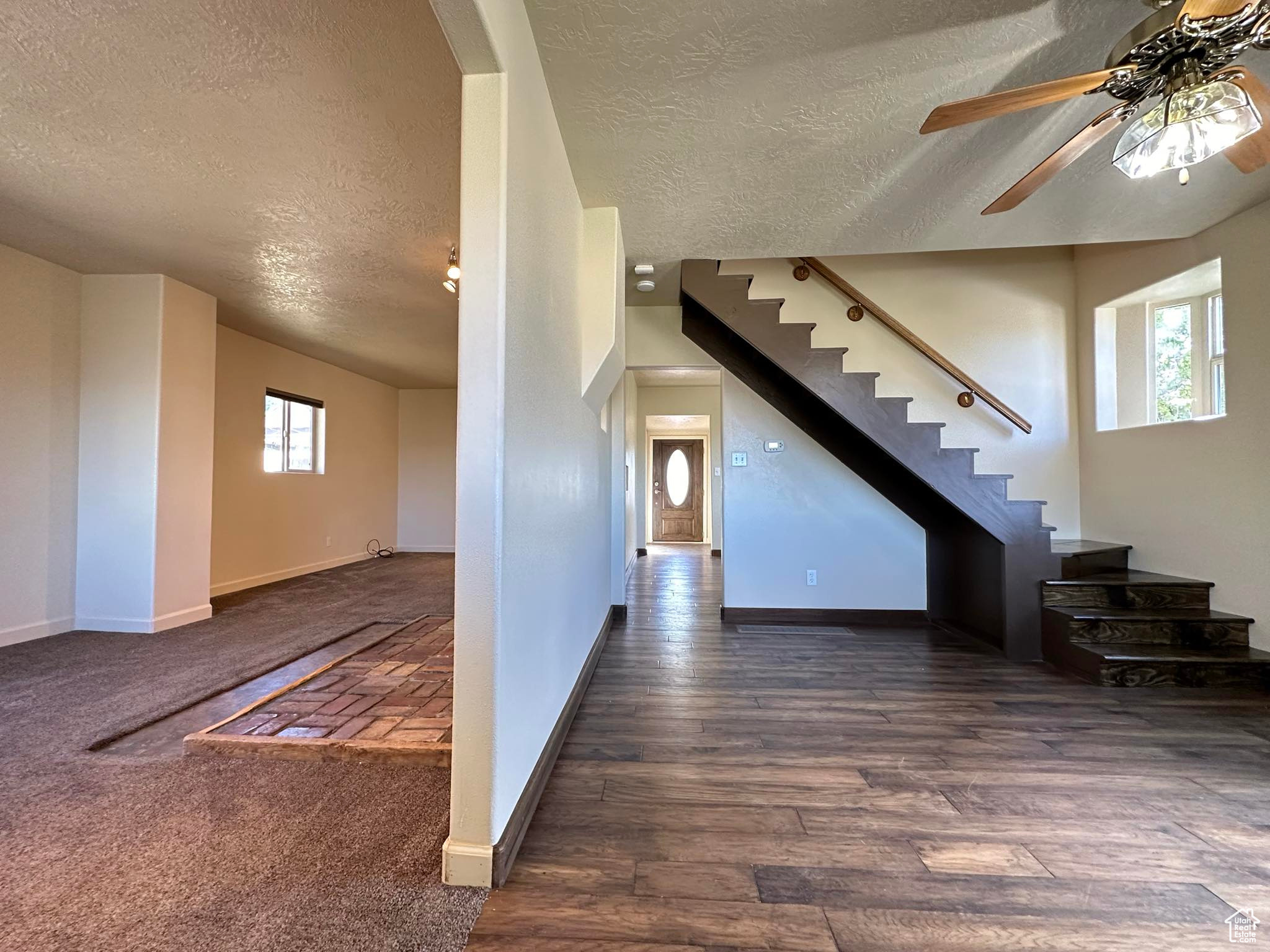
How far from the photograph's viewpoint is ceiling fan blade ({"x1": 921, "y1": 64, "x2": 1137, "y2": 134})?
1.51 meters

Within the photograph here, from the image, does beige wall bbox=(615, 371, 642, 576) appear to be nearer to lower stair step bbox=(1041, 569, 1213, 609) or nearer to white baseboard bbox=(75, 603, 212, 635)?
lower stair step bbox=(1041, 569, 1213, 609)

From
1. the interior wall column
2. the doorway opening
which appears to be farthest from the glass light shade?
the doorway opening

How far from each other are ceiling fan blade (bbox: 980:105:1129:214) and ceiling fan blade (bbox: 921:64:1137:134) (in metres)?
0.13

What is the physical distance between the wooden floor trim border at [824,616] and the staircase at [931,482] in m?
0.20

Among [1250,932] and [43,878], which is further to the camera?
[43,878]

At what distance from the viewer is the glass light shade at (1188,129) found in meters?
1.61

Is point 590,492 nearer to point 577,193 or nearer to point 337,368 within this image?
point 577,193

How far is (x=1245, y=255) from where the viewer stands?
2.67 m

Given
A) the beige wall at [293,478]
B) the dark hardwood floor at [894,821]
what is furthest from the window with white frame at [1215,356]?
the beige wall at [293,478]

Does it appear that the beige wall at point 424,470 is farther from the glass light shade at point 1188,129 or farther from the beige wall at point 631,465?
the glass light shade at point 1188,129

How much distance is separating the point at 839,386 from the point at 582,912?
302 cm

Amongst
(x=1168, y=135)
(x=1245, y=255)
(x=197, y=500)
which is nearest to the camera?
(x=1168, y=135)

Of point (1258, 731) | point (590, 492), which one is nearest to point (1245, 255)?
point (1258, 731)

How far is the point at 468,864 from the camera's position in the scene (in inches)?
51.3
